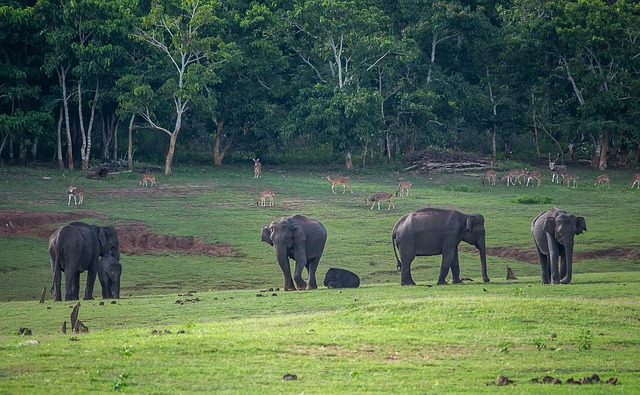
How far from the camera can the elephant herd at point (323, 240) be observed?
25969 millimetres

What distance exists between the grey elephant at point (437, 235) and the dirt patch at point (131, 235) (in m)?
8.81

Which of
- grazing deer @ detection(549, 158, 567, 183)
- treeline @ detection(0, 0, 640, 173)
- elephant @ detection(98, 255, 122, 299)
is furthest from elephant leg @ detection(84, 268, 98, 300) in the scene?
grazing deer @ detection(549, 158, 567, 183)

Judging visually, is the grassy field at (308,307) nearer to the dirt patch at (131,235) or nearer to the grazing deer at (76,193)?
the dirt patch at (131,235)

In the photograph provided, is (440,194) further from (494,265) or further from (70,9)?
(70,9)

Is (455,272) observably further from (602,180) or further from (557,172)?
(557,172)

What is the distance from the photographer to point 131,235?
36.2m

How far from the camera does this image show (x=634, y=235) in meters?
35.9

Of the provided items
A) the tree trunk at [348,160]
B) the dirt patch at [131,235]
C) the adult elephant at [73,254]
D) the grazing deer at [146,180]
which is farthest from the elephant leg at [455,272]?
the tree trunk at [348,160]

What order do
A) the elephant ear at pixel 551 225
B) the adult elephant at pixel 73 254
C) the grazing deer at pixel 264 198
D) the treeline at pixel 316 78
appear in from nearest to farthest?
1. the adult elephant at pixel 73 254
2. the elephant ear at pixel 551 225
3. the grazing deer at pixel 264 198
4. the treeline at pixel 316 78

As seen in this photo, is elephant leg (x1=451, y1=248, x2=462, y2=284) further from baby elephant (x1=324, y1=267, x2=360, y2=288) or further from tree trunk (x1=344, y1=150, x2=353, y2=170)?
tree trunk (x1=344, y1=150, x2=353, y2=170)

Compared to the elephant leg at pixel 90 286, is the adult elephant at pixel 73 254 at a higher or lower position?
higher

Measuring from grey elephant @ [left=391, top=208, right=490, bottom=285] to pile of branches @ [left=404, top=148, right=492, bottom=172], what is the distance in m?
28.7

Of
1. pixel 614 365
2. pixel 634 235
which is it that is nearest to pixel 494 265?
pixel 634 235

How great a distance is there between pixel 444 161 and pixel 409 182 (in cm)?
1084
